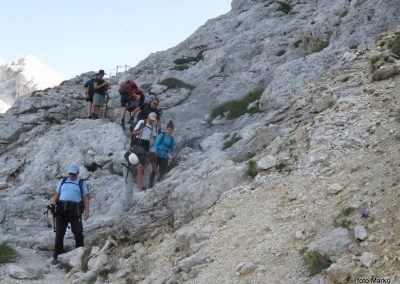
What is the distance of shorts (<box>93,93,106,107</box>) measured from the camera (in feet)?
77.2

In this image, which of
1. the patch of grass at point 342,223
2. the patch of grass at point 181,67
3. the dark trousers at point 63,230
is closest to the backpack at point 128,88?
the patch of grass at point 181,67

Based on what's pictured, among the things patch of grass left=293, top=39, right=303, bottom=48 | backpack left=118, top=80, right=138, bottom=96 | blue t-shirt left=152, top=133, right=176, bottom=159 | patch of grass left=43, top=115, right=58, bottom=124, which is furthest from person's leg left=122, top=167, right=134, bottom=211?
patch of grass left=293, top=39, right=303, bottom=48

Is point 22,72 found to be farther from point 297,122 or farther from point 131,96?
point 297,122

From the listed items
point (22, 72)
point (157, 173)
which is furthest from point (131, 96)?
point (22, 72)

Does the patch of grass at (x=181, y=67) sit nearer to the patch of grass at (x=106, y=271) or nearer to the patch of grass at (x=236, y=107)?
the patch of grass at (x=236, y=107)

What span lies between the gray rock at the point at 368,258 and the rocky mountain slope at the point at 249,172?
0.03 meters

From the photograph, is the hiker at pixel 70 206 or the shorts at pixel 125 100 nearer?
the hiker at pixel 70 206

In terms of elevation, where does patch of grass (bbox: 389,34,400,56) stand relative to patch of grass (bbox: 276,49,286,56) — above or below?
below

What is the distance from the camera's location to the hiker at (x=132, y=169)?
16.2 metres

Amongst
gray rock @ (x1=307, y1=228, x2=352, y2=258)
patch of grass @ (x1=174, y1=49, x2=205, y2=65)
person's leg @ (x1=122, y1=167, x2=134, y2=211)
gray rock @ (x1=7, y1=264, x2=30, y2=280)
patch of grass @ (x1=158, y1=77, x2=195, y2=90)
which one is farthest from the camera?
patch of grass @ (x1=174, y1=49, x2=205, y2=65)

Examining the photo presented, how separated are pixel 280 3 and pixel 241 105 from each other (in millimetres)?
15261

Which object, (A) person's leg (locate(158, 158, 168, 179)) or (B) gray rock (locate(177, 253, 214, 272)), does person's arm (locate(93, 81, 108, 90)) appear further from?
(B) gray rock (locate(177, 253, 214, 272))

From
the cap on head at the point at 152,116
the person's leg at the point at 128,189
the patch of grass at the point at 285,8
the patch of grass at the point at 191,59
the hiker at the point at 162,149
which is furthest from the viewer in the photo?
the patch of grass at the point at 285,8

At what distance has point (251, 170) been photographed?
12352 mm
